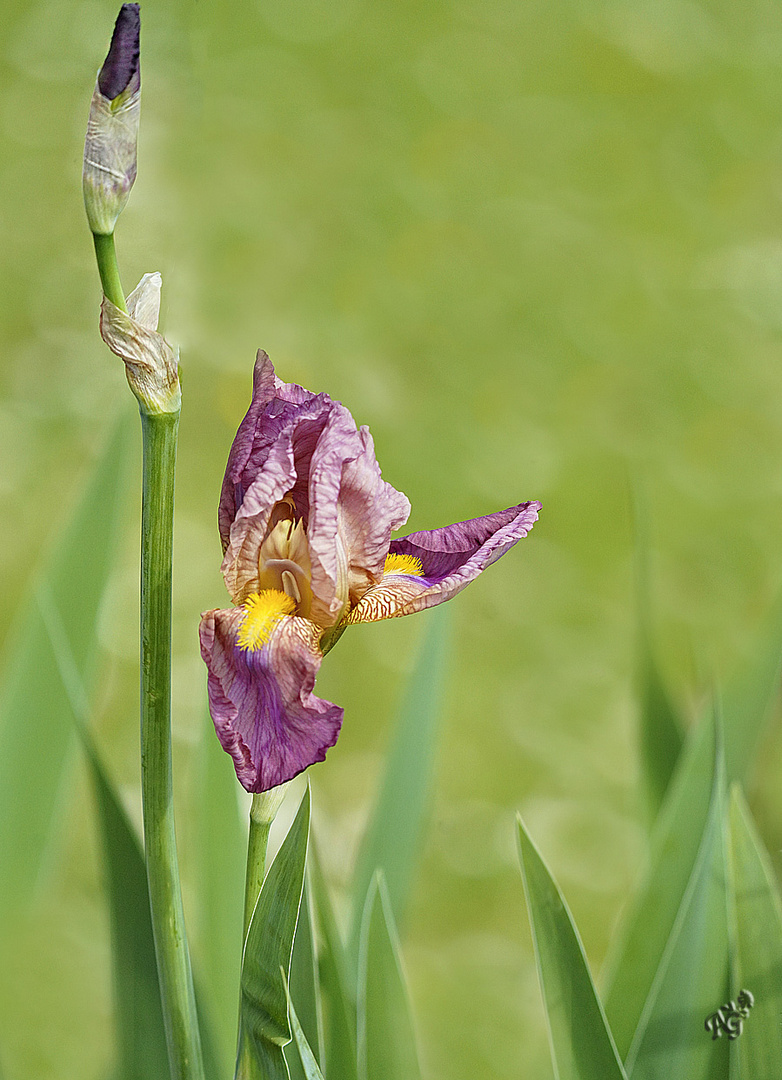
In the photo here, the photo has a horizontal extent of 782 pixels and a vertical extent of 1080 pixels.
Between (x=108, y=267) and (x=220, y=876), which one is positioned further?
(x=220, y=876)

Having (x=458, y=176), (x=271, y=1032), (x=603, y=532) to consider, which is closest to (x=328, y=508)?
(x=271, y=1032)

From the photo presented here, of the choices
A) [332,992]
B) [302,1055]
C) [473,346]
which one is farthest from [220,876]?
[473,346]

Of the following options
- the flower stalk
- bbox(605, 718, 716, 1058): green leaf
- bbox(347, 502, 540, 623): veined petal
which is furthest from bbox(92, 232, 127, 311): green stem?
bbox(605, 718, 716, 1058): green leaf

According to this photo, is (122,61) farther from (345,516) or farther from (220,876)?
(220,876)

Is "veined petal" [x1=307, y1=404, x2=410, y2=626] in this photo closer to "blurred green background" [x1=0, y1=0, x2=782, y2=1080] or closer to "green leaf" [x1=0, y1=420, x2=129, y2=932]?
"green leaf" [x1=0, y1=420, x2=129, y2=932]

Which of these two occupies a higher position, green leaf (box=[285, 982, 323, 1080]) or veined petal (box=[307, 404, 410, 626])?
veined petal (box=[307, 404, 410, 626])

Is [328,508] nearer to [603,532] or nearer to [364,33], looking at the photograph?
[603,532]
